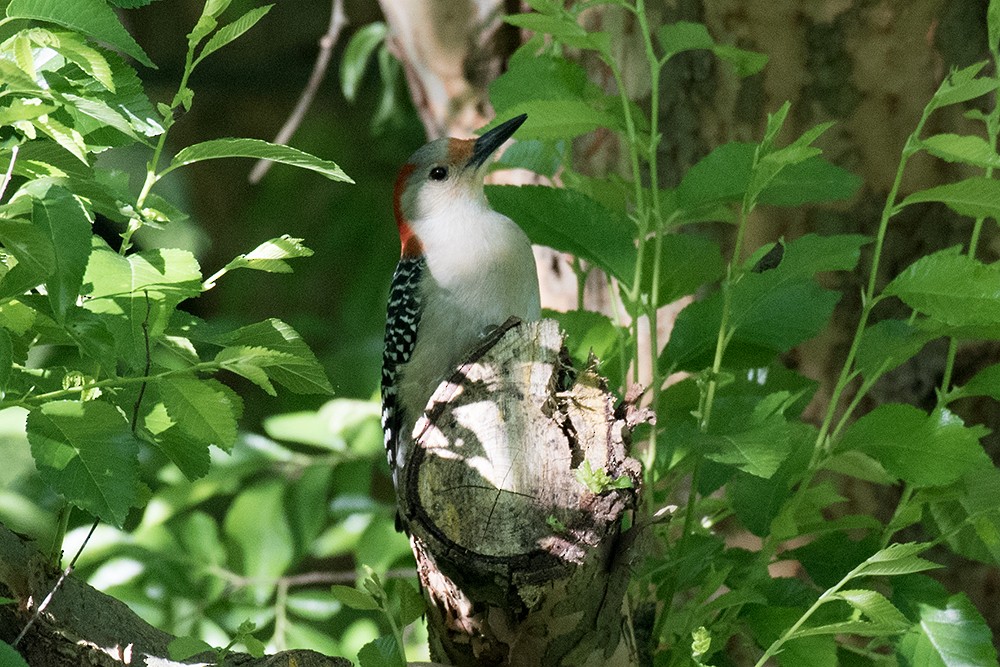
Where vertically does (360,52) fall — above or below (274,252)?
below

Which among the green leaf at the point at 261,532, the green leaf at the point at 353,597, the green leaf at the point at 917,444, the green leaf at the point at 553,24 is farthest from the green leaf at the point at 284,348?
the green leaf at the point at 261,532

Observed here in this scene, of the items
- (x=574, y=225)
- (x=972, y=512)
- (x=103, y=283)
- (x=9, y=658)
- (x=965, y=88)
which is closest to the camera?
(x=9, y=658)

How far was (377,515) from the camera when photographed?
308 centimetres

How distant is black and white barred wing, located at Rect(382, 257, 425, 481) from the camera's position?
242cm

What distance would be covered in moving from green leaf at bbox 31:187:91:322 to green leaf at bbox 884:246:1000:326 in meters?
1.15

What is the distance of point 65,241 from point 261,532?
5.73ft

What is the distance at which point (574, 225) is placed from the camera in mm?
1901

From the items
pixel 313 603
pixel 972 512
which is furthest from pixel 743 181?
pixel 313 603

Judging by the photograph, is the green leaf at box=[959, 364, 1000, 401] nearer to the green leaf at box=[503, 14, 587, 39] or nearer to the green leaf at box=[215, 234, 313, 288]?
the green leaf at box=[503, 14, 587, 39]

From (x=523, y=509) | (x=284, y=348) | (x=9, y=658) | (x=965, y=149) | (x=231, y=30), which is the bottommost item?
(x=523, y=509)

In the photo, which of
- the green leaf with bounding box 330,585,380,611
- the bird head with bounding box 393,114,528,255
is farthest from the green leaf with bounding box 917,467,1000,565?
the bird head with bounding box 393,114,528,255

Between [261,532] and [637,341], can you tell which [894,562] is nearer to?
[637,341]

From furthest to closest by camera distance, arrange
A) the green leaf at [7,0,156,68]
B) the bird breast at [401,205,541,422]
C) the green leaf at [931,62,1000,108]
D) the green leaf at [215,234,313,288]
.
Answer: the bird breast at [401,205,541,422] < the green leaf at [931,62,1000,108] < the green leaf at [215,234,313,288] < the green leaf at [7,0,156,68]

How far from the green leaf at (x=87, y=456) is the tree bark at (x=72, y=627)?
24 centimetres
